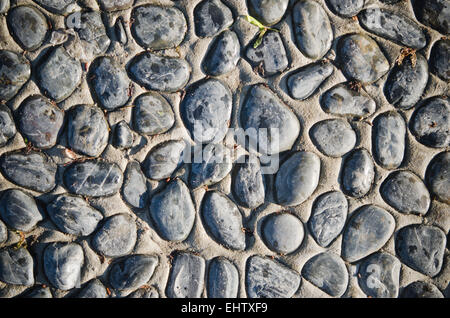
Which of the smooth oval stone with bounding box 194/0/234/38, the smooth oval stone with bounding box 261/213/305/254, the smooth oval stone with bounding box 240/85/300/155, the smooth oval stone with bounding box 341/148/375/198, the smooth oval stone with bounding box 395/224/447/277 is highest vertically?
the smooth oval stone with bounding box 194/0/234/38

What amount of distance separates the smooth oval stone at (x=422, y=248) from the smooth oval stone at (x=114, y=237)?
1.62 meters

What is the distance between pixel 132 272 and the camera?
2.09 m

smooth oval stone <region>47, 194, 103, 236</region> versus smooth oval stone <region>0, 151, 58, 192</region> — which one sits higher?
smooth oval stone <region>0, 151, 58, 192</region>

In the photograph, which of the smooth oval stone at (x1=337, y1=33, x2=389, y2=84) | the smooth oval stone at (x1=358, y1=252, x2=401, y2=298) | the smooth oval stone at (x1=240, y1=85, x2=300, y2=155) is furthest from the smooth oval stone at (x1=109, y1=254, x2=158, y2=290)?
the smooth oval stone at (x1=337, y1=33, x2=389, y2=84)

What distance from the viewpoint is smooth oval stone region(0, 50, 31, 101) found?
6.82 ft

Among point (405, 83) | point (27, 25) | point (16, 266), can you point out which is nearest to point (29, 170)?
point (16, 266)

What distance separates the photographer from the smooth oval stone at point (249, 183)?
6.99 feet

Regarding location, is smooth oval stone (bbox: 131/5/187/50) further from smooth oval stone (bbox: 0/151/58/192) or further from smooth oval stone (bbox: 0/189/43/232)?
smooth oval stone (bbox: 0/189/43/232)

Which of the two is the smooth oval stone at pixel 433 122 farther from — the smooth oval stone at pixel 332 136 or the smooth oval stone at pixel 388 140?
the smooth oval stone at pixel 332 136

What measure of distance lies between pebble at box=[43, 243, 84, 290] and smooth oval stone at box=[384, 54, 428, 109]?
6.86 ft

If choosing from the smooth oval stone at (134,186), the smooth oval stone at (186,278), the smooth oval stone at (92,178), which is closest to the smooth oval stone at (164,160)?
the smooth oval stone at (134,186)

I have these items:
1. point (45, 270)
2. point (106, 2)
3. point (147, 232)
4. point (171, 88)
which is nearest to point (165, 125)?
point (171, 88)

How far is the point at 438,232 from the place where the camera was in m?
2.18
